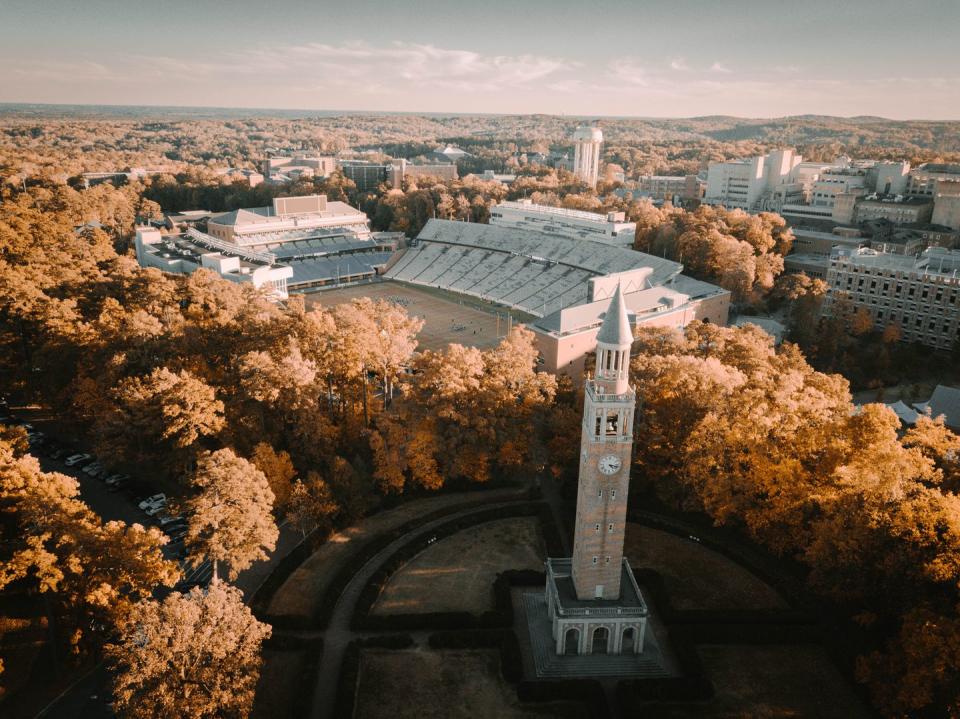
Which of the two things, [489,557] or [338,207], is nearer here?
[489,557]

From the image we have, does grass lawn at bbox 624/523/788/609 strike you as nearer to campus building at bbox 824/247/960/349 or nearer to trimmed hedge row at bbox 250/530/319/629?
trimmed hedge row at bbox 250/530/319/629

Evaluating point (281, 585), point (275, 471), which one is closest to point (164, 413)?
point (275, 471)

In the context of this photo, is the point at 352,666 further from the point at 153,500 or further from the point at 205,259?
the point at 205,259

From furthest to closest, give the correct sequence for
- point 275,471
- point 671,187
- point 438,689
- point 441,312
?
1. point 671,187
2. point 441,312
3. point 275,471
4. point 438,689

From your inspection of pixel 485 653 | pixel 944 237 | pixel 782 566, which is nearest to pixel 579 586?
pixel 485 653

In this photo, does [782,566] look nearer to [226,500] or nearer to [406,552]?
[406,552]

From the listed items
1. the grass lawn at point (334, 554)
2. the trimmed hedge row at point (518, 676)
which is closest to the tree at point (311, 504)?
the grass lawn at point (334, 554)
